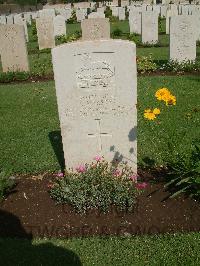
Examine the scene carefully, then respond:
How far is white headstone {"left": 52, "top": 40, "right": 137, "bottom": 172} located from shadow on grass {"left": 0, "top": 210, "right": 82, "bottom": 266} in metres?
1.29

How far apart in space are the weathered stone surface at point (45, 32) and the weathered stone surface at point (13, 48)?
4.89 metres

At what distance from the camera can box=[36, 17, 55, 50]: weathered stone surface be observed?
17.4 m

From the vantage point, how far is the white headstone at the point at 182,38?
1199cm

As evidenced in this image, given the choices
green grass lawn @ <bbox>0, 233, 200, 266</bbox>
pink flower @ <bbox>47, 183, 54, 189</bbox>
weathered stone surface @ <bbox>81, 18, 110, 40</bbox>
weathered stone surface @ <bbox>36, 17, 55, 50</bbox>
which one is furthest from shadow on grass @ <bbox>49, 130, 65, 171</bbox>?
weathered stone surface @ <bbox>36, 17, 55, 50</bbox>

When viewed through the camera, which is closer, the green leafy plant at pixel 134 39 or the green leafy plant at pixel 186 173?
the green leafy plant at pixel 186 173

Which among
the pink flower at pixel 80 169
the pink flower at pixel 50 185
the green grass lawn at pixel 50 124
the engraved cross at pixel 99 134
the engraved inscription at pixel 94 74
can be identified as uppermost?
the engraved inscription at pixel 94 74

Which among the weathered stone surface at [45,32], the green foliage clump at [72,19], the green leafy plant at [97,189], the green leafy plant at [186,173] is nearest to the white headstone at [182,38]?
the weathered stone surface at [45,32]

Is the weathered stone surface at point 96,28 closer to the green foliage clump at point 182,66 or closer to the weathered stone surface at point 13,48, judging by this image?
the weathered stone surface at point 13,48

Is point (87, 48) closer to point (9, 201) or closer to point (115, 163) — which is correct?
point (115, 163)

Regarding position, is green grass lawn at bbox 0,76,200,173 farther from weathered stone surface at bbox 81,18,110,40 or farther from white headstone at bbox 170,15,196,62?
weathered stone surface at bbox 81,18,110,40

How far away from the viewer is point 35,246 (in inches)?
159

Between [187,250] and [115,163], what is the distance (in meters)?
1.54

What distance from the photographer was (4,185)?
16.1ft

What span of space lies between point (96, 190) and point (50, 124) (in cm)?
357
